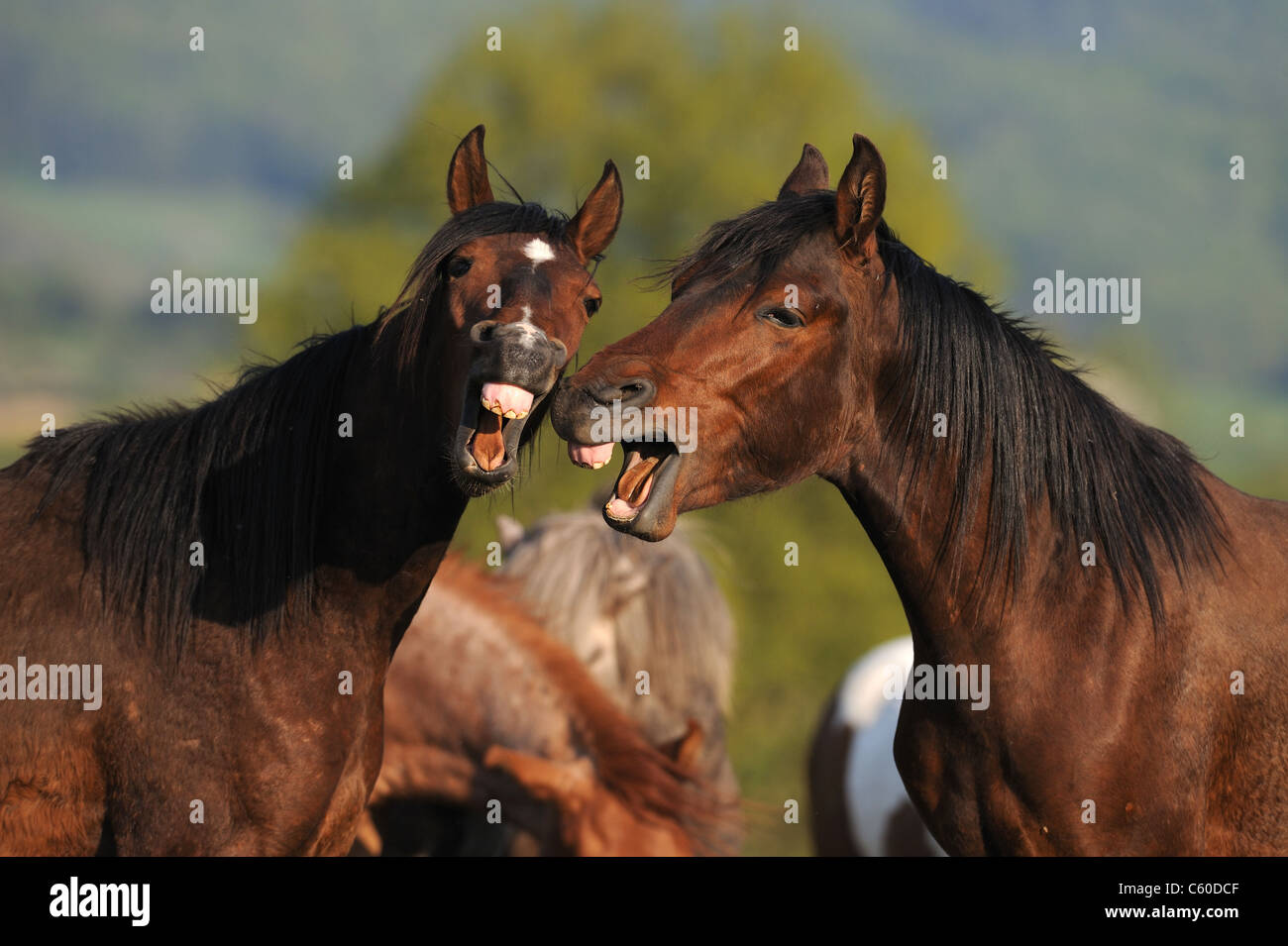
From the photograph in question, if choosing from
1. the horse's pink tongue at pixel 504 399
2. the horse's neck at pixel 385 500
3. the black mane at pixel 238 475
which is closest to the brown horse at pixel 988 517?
the horse's pink tongue at pixel 504 399

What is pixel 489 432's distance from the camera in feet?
13.8

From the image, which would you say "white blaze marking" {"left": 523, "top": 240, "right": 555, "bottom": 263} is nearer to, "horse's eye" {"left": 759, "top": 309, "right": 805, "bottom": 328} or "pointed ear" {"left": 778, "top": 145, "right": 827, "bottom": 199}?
"pointed ear" {"left": 778, "top": 145, "right": 827, "bottom": 199}

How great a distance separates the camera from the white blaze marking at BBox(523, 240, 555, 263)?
452cm

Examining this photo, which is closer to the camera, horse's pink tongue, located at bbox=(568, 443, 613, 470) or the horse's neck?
horse's pink tongue, located at bbox=(568, 443, 613, 470)

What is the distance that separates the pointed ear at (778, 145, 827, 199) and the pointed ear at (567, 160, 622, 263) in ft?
2.16

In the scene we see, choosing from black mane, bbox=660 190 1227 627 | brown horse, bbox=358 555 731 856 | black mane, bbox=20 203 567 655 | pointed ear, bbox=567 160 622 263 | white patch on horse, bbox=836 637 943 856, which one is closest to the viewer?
black mane, bbox=660 190 1227 627

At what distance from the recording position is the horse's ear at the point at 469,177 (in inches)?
191

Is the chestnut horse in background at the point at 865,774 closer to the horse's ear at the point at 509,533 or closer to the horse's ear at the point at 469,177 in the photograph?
the horse's ear at the point at 509,533

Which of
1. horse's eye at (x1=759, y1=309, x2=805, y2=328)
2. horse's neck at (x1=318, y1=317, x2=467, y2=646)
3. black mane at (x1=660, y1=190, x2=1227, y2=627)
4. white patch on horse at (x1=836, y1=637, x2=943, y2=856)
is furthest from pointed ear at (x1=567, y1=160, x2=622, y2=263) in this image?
white patch on horse at (x1=836, y1=637, x2=943, y2=856)

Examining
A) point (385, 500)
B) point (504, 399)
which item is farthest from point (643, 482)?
point (385, 500)

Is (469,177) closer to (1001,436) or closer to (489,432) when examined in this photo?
(489,432)

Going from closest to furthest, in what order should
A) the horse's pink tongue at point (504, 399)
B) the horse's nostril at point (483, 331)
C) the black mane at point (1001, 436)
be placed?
1. the black mane at point (1001, 436)
2. the horse's pink tongue at point (504, 399)
3. the horse's nostril at point (483, 331)
